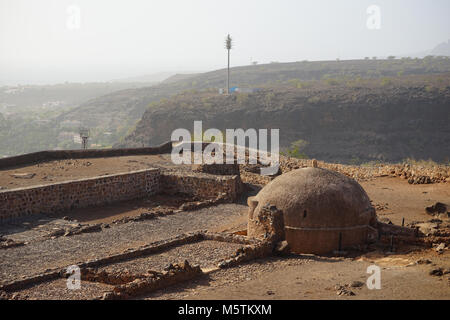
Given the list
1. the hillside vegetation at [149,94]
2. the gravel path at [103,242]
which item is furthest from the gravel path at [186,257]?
the hillside vegetation at [149,94]

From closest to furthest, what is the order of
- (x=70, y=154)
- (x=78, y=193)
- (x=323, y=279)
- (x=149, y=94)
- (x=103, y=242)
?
(x=323, y=279), (x=103, y=242), (x=78, y=193), (x=70, y=154), (x=149, y=94)

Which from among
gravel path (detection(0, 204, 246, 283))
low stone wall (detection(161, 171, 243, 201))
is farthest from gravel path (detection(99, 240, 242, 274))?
low stone wall (detection(161, 171, 243, 201))

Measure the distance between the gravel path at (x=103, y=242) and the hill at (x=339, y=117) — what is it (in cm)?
4239

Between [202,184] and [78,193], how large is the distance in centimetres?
399

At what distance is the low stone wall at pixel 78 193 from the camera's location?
16.5m

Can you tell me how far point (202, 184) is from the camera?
19797 millimetres

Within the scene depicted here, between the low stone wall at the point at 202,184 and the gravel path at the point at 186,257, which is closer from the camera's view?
the gravel path at the point at 186,257

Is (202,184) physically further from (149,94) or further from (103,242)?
(149,94)

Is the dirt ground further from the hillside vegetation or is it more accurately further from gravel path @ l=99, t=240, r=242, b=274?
the hillside vegetation

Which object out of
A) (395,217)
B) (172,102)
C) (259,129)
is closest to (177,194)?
(395,217)

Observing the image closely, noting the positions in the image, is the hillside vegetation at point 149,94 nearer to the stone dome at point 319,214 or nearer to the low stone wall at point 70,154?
the low stone wall at point 70,154

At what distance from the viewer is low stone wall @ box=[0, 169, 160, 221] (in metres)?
16.5

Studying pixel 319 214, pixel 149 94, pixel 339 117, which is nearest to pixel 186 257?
pixel 319 214
